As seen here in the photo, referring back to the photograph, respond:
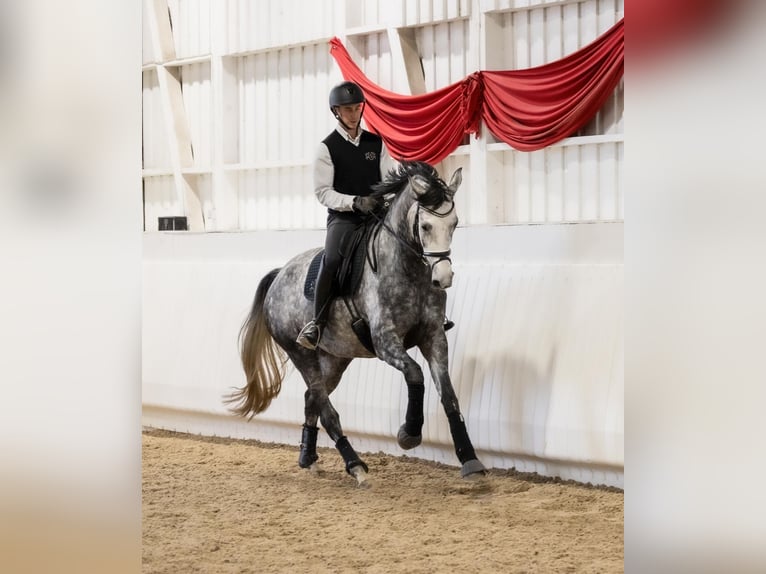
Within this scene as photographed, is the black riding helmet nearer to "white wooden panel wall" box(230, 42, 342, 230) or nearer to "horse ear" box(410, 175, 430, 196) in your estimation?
"horse ear" box(410, 175, 430, 196)

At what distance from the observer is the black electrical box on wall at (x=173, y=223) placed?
994cm

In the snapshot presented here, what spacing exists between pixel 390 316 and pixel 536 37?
265 cm

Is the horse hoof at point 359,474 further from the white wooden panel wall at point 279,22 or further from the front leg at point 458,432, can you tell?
the white wooden panel wall at point 279,22

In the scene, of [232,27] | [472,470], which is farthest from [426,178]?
[232,27]

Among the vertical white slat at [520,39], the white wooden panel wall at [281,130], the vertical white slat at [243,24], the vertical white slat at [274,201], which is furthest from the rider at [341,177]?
the vertical white slat at [243,24]

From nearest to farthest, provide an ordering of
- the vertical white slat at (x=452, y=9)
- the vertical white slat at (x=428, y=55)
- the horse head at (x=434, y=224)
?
the horse head at (x=434, y=224) < the vertical white slat at (x=452, y=9) < the vertical white slat at (x=428, y=55)

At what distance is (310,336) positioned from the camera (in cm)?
620

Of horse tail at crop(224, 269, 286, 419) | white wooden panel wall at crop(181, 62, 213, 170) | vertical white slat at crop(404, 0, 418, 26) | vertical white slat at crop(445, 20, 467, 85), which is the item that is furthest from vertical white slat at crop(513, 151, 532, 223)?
white wooden panel wall at crop(181, 62, 213, 170)

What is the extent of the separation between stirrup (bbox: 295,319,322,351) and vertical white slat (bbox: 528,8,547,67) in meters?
2.61

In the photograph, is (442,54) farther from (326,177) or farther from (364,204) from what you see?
(364,204)

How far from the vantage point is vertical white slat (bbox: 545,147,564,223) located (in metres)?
7.25

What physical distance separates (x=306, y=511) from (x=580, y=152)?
3160 mm

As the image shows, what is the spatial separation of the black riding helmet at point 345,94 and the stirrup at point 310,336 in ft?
4.36
